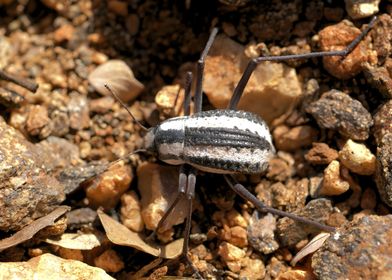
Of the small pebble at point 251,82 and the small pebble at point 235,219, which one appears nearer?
the small pebble at point 235,219

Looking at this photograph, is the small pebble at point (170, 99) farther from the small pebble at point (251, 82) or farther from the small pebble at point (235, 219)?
the small pebble at point (235, 219)

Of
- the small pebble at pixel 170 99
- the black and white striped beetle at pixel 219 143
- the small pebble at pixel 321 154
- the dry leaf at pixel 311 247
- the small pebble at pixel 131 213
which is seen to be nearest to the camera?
the dry leaf at pixel 311 247

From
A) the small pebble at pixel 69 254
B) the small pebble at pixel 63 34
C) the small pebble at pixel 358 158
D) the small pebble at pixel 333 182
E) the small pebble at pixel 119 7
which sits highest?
the small pebble at pixel 119 7

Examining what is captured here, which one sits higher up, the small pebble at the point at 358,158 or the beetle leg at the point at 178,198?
the small pebble at the point at 358,158

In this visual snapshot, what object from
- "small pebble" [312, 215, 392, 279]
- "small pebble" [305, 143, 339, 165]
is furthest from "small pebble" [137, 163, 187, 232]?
"small pebble" [312, 215, 392, 279]

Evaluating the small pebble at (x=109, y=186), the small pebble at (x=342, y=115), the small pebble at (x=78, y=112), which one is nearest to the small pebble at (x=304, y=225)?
the small pebble at (x=342, y=115)

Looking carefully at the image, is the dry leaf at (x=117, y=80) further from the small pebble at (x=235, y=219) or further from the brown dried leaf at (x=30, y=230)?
the small pebble at (x=235, y=219)

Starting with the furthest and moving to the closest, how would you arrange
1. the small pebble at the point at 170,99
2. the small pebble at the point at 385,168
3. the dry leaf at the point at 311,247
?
the small pebble at the point at 170,99, the dry leaf at the point at 311,247, the small pebble at the point at 385,168
